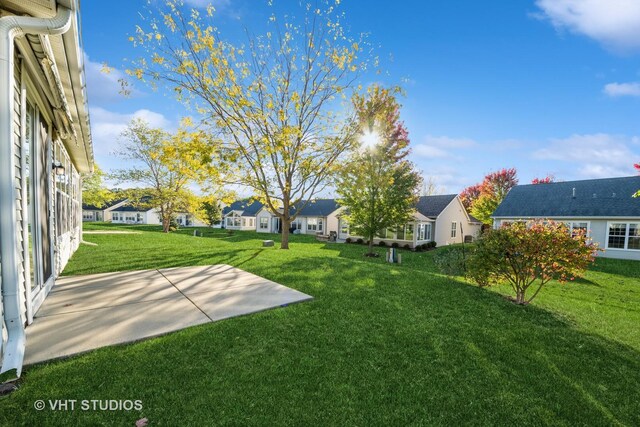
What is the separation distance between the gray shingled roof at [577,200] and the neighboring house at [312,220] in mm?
16648

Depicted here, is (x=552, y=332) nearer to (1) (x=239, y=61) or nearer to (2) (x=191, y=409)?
(2) (x=191, y=409)

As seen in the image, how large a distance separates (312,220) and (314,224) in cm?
62

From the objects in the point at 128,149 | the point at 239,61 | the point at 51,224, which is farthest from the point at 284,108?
the point at 128,149

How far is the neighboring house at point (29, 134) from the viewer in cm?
269

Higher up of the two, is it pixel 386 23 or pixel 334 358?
pixel 386 23

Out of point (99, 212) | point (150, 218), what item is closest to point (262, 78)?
point (150, 218)

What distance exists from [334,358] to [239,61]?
12.2 metres

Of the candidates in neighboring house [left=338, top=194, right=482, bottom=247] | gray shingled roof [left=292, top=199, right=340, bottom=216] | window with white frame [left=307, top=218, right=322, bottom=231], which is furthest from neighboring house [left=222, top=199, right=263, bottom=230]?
neighboring house [left=338, top=194, right=482, bottom=247]

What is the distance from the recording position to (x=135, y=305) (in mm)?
4676

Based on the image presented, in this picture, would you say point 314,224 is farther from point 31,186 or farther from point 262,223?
point 31,186

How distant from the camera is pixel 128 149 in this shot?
1063 inches

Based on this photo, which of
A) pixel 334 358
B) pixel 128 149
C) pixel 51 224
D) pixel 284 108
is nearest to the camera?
pixel 334 358

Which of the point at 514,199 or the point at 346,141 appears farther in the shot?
the point at 514,199

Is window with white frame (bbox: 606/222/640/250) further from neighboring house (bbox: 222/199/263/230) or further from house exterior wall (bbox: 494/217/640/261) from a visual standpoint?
neighboring house (bbox: 222/199/263/230)
